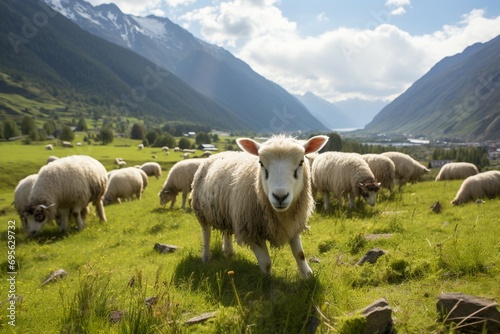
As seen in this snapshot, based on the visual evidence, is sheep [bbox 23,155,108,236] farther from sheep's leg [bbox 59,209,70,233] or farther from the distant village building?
the distant village building

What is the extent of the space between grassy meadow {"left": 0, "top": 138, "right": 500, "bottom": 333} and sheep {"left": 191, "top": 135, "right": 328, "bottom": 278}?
652 millimetres

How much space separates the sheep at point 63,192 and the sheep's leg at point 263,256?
34.8ft

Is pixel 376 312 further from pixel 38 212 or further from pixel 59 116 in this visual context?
pixel 59 116

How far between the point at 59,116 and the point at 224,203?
204251 millimetres

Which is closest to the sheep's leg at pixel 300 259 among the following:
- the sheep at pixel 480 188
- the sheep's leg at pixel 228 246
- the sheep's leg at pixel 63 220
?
the sheep's leg at pixel 228 246

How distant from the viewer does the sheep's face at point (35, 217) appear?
1234cm

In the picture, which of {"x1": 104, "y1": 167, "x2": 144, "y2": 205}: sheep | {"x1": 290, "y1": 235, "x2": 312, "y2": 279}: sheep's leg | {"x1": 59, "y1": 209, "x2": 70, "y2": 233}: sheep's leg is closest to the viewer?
{"x1": 290, "y1": 235, "x2": 312, "y2": 279}: sheep's leg

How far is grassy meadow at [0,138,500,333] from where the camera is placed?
3.83m

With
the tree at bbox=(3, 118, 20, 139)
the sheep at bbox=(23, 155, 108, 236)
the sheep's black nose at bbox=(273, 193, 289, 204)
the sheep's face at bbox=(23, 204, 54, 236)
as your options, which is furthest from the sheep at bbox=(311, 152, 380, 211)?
the tree at bbox=(3, 118, 20, 139)

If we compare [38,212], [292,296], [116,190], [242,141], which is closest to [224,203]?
[242,141]

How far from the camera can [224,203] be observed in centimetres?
666

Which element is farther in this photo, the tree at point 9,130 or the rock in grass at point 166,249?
the tree at point 9,130

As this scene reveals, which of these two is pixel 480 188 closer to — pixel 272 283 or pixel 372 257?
pixel 372 257

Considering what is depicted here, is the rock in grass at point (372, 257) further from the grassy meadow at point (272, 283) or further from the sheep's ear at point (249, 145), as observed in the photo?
the sheep's ear at point (249, 145)
